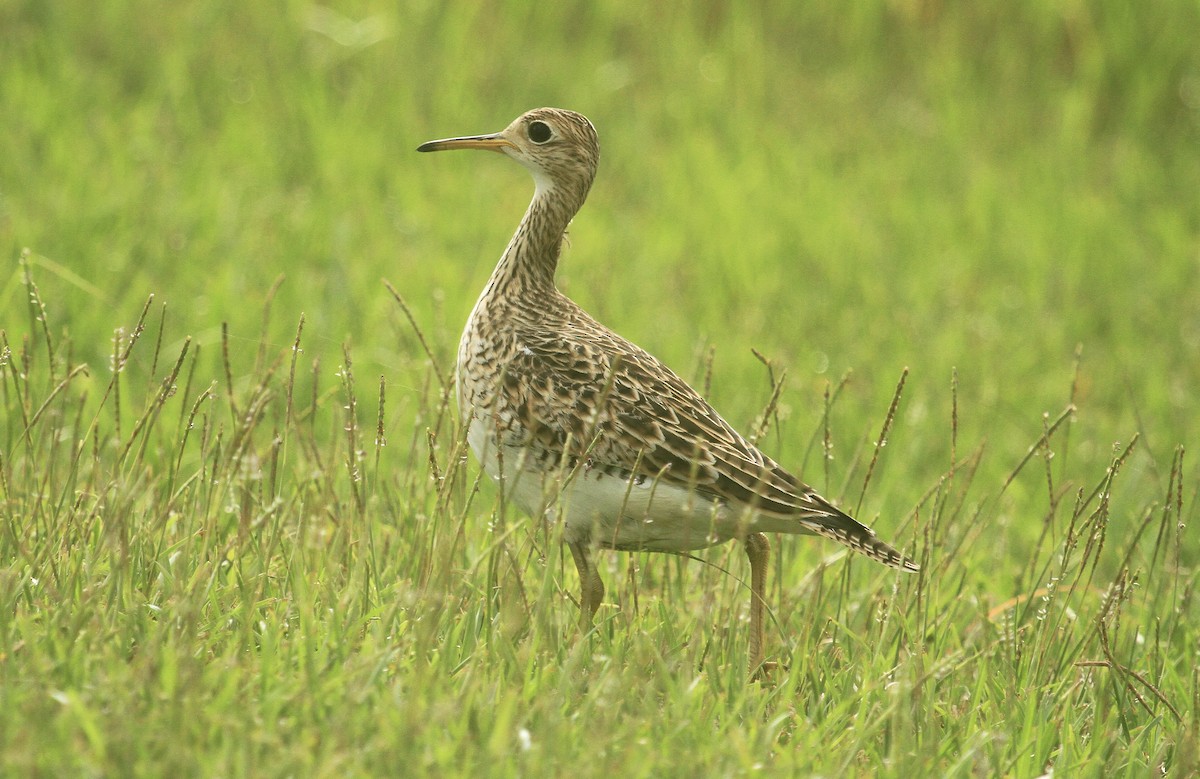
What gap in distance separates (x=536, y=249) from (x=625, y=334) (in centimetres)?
289

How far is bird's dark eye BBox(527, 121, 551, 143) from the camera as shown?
5.67 meters

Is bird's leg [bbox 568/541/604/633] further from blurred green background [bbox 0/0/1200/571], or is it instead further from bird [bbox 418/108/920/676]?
blurred green background [bbox 0/0/1200/571]

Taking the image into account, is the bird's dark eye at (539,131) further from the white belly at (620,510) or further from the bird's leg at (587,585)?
the bird's leg at (587,585)

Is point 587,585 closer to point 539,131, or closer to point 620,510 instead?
point 620,510

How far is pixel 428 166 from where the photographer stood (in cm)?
1044

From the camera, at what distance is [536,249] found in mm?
5598

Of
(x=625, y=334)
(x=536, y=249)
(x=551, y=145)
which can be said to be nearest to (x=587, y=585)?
(x=536, y=249)

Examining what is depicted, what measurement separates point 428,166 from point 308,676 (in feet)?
23.7

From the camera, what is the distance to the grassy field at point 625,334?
3816 mm

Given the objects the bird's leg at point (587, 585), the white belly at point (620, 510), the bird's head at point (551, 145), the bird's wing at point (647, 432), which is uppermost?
the bird's head at point (551, 145)

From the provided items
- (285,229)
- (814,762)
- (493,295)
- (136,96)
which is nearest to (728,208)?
(285,229)

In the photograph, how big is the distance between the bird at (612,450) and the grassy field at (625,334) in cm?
18

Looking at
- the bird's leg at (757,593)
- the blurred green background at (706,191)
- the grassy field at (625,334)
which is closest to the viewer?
the grassy field at (625,334)

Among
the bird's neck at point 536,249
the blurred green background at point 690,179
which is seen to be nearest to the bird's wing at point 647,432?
the bird's neck at point 536,249
